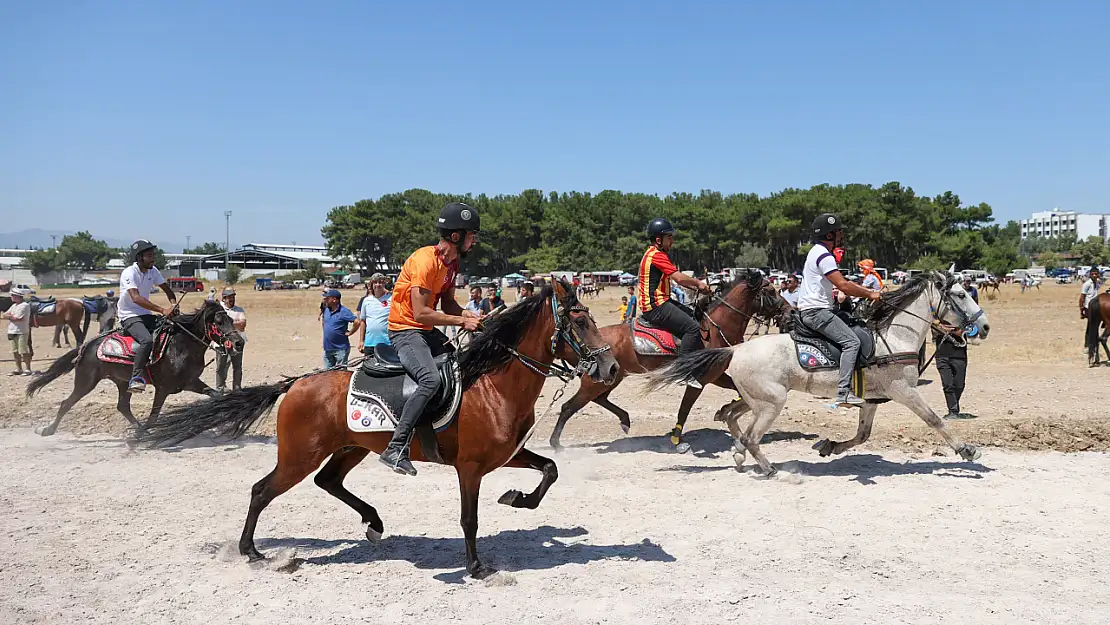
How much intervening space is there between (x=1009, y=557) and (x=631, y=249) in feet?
277

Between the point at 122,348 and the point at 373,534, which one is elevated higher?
the point at 122,348

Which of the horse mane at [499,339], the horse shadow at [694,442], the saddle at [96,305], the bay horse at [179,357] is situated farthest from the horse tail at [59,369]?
the saddle at [96,305]

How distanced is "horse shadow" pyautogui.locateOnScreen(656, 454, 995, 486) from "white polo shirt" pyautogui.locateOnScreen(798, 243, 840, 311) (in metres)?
1.79

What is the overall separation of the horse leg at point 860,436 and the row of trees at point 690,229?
66793mm

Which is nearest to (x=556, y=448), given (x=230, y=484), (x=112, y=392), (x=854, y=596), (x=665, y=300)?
(x=665, y=300)

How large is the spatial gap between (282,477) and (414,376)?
1289 millimetres

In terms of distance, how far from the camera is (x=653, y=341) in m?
10.8

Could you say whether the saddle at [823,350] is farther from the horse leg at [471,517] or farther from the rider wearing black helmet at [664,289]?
the horse leg at [471,517]

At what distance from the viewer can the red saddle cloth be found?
10836 millimetres

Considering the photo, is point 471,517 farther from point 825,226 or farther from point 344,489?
point 825,226

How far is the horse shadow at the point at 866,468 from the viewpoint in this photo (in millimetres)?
8750

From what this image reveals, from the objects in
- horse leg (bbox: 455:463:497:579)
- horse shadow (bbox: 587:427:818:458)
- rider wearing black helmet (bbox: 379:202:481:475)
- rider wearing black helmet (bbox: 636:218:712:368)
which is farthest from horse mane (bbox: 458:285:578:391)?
horse shadow (bbox: 587:427:818:458)

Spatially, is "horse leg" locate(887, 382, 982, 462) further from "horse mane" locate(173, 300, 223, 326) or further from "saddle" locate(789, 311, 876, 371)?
"horse mane" locate(173, 300, 223, 326)

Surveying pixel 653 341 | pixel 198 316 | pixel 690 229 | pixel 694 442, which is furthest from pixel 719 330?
pixel 690 229
